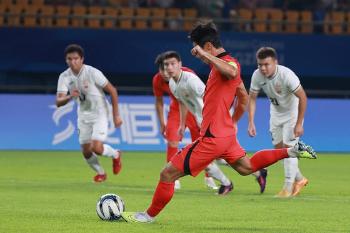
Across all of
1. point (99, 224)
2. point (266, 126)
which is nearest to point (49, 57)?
point (266, 126)

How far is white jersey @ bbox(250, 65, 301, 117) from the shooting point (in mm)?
14586

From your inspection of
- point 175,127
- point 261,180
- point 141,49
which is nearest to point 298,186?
point 261,180

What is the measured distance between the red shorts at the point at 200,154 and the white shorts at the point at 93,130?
21.9ft

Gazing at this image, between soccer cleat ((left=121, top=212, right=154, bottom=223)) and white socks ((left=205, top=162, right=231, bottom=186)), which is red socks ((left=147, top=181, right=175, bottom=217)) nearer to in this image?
soccer cleat ((left=121, top=212, right=154, bottom=223))

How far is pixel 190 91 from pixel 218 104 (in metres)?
4.54

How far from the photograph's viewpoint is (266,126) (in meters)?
26.6

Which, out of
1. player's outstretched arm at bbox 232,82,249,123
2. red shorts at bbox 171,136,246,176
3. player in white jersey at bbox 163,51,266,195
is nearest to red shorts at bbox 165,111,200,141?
player in white jersey at bbox 163,51,266,195

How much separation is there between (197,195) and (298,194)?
145 cm

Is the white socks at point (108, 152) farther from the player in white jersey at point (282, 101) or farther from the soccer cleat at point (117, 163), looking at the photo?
the player in white jersey at point (282, 101)

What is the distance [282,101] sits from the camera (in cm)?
1506

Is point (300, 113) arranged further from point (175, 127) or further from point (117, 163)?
point (117, 163)

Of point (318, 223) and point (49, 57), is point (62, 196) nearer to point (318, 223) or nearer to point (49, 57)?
point (318, 223)

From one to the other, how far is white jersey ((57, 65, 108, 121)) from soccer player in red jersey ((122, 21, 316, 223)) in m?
6.25

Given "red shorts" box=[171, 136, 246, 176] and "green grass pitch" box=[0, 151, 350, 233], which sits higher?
"red shorts" box=[171, 136, 246, 176]
